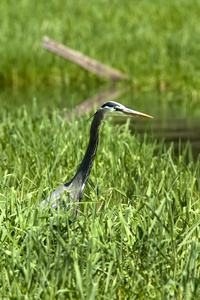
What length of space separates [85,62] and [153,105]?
126 inches

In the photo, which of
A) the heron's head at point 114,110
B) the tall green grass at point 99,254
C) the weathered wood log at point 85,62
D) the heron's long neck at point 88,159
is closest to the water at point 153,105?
the weathered wood log at point 85,62

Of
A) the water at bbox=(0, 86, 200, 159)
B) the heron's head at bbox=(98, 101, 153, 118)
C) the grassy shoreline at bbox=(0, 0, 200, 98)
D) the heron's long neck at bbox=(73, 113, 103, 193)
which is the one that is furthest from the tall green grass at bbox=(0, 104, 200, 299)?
the grassy shoreline at bbox=(0, 0, 200, 98)

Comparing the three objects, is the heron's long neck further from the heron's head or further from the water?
the water

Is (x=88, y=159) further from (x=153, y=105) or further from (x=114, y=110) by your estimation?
(x=153, y=105)

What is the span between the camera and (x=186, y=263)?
415 cm

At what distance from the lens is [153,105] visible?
43.2 ft

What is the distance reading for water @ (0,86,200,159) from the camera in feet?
34.4

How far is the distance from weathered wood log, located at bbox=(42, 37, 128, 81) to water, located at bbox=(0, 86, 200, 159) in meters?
0.60

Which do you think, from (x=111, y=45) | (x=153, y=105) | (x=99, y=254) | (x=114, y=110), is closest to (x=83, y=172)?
(x=114, y=110)

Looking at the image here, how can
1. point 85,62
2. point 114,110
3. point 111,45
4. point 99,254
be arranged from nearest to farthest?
point 99,254, point 114,110, point 85,62, point 111,45

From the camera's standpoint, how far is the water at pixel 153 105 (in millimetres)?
10477

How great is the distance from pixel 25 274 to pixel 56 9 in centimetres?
1698

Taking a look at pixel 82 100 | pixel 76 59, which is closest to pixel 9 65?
pixel 76 59

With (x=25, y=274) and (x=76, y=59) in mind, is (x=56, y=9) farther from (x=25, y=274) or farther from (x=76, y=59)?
(x=25, y=274)
